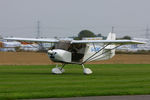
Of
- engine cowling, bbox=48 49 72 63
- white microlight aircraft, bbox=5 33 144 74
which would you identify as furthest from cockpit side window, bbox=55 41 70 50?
engine cowling, bbox=48 49 72 63

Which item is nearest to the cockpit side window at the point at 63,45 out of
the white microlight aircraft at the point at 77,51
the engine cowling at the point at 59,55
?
the white microlight aircraft at the point at 77,51

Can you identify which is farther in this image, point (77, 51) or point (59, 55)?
point (77, 51)

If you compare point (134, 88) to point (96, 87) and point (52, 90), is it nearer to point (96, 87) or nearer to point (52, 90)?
point (96, 87)

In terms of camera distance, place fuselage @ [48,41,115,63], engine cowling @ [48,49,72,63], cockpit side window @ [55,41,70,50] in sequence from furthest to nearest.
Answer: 1. cockpit side window @ [55,41,70,50]
2. fuselage @ [48,41,115,63]
3. engine cowling @ [48,49,72,63]

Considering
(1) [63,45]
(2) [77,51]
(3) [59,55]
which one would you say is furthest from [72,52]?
(3) [59,55]

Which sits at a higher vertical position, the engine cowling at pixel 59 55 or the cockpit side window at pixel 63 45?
the cockpit side window at pixel 63 45

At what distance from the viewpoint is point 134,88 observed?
16.5 metres

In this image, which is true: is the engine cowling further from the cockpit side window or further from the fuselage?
the cockpit side window

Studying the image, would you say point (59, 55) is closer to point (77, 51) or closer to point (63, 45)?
point (63, 45)

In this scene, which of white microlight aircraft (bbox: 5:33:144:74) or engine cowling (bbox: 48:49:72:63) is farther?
white microlight aircraft (bbox: 5:33:144:74)

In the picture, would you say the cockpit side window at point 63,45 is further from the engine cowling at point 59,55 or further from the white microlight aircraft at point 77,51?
the engine cowling at point 59,55

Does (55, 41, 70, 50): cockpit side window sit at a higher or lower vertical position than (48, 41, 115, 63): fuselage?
higher

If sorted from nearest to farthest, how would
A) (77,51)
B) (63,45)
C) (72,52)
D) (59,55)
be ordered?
(59,55) < (63,45) < (72,52) < (77,51)

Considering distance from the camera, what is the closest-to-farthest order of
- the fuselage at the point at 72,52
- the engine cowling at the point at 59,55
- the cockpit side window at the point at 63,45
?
the engine cowling at the point at 59,55
the fuselage at the point at 72,52
the cockpit side window at the point at 63,45
